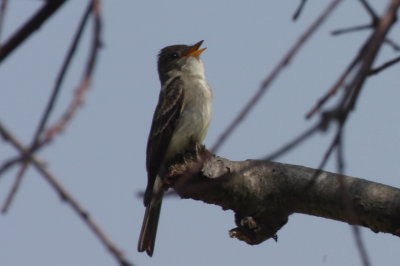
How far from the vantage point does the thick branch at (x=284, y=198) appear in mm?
4828

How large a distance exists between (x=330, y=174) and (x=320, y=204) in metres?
0.22

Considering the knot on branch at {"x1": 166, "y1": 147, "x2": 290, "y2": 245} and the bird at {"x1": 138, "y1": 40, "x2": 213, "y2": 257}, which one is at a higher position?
the bird at {"x1": 138, "y1": 40, "x2": 213, "y2": 257}

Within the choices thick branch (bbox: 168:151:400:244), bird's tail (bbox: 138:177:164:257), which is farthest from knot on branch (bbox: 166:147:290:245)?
bird's tail (bbox: 138:177:164:257)

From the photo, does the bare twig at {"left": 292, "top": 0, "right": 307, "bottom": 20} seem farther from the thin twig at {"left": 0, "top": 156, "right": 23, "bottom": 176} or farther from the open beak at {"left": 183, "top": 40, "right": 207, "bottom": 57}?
the open beak at {"left": 183, "top": 40, "right": 207, "bottom": 57}

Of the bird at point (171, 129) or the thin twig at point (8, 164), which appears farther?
the bird at point (171, 129)

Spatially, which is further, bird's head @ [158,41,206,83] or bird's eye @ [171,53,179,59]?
bird's eye @ [171,53,179,59]

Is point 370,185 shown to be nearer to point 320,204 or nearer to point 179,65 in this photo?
point 320,204

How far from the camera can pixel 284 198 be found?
5.24 metres

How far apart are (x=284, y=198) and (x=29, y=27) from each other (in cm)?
407

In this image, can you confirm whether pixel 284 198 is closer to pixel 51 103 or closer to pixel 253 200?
pixel 253 200

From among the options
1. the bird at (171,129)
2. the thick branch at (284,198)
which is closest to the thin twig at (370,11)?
the thick branch at (284,198)

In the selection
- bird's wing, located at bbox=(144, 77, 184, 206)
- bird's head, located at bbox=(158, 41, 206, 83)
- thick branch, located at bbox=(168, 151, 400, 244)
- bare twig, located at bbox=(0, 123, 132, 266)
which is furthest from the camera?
bird's head, located at bbox=(158, 41, 206, 83)

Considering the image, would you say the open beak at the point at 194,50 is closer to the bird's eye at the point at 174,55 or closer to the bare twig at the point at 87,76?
the bird's eye at the point at 174,55

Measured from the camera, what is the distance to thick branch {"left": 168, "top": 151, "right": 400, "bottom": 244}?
15.8 ft
